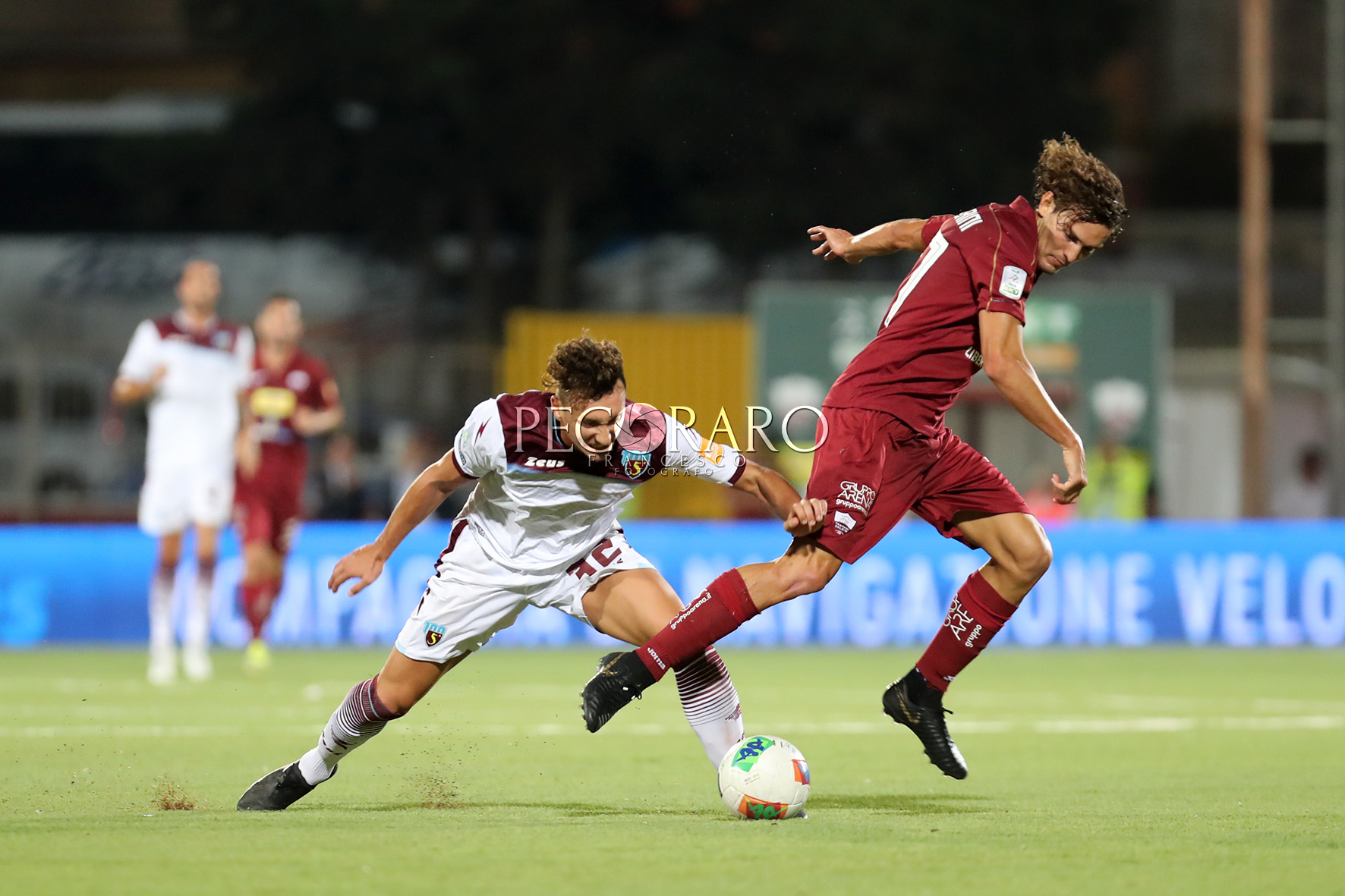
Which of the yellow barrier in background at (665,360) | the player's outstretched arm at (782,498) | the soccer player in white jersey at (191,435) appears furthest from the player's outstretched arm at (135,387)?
the yellow barrier in background at (665,360)

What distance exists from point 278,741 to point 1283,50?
94.8ft

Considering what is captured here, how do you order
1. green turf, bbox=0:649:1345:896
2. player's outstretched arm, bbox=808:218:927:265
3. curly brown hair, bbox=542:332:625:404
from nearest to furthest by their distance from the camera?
green turf, bbox=0:649:1345:896, curly brown hair, bbox=542:332:625:404, player's outstretched arm, bbox=808:218:927:265

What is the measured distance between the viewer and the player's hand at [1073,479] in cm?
637

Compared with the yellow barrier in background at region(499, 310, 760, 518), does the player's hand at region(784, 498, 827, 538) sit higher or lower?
lower

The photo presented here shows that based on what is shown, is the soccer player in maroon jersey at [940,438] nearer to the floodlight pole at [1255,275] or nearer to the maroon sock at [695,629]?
the maroon sock at [695,629]

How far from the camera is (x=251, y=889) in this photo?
4852 mm

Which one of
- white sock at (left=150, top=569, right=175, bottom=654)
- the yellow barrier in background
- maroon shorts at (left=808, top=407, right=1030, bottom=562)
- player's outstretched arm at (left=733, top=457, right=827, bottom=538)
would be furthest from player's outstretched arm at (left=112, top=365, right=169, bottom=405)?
the yellow barrier in background

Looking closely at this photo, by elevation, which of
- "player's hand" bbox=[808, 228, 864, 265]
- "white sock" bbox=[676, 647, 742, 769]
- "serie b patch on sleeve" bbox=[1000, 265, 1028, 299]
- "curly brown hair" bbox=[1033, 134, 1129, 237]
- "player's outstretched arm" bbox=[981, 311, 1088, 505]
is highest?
"curly brown hair" bbox=[1033, 134, 1129, 237]

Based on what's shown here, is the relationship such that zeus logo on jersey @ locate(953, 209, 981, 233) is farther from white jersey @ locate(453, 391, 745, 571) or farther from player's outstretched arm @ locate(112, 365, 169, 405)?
player's outstretched arm @ locate(112, 365, 169, 405)

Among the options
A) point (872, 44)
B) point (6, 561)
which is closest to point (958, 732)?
point (6, 561)

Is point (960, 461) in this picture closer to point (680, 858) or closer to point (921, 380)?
point (921, 380)

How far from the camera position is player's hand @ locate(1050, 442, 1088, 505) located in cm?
637

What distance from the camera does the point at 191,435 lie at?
41.0 feet

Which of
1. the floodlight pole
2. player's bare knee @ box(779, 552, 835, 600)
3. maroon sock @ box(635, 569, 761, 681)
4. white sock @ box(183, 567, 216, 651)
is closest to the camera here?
maroon sock @ box(635, 569, 761, 681)
